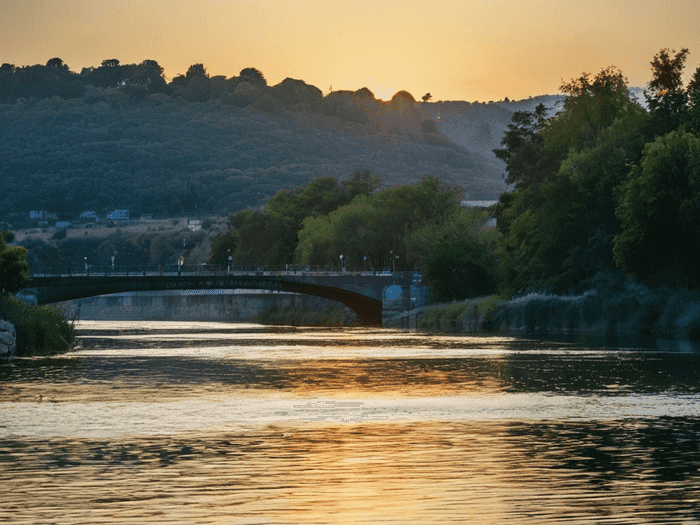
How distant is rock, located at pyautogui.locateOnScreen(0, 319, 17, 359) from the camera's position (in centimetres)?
7706

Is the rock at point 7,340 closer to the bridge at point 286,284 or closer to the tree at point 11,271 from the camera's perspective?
the tree at point 11,271

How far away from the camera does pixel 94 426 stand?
40469mm

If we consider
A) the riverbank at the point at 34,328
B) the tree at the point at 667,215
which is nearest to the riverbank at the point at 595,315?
the tree at the point at 667,215

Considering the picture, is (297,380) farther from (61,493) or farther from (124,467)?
(61,493)

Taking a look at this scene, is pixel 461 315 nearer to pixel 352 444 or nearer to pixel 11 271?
pixel 11 271

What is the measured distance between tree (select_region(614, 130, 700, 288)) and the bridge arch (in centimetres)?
7524

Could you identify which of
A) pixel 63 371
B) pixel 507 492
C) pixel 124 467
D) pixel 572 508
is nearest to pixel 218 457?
pixel 124 467

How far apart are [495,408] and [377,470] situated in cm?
1687

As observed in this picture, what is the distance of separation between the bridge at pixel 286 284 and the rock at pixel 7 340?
83110mm

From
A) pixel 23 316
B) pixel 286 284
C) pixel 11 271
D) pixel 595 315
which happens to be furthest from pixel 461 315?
pixel 23 316

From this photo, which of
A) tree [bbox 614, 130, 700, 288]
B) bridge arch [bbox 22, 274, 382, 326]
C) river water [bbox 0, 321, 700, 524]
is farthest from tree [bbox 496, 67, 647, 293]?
river water [bbox 0, 321, 700, 524]

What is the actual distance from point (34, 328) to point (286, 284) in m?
99.4

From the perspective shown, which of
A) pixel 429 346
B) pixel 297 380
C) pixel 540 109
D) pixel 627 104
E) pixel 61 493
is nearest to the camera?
pixel 61 493

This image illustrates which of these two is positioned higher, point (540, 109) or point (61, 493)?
point (540, 109)
